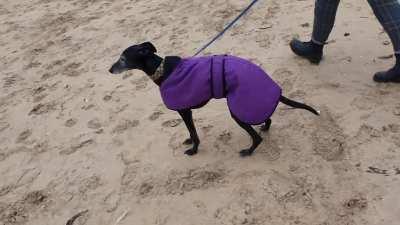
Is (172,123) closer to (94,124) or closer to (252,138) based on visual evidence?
(94,124)

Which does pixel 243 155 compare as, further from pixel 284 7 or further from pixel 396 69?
pixel 284 7

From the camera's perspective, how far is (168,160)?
3.63 metres

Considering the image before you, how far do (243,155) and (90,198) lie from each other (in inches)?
43.9

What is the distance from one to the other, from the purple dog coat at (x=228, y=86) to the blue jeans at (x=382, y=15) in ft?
3.92

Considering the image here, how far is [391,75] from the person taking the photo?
3.91 meters

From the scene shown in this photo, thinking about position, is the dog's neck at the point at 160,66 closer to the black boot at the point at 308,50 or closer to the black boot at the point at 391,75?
the black boot at the point at 308,50

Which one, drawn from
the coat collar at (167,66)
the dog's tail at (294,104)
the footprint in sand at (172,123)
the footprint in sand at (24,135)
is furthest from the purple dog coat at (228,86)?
the footprint in sand at (24,135)

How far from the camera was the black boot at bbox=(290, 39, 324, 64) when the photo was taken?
14.2 feet

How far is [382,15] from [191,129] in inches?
67.0

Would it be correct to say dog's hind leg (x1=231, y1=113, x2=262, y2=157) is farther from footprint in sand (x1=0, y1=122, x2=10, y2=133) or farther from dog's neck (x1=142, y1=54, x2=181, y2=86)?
footprint in sand (x1=0, y1=122, x2=10, y2=133)

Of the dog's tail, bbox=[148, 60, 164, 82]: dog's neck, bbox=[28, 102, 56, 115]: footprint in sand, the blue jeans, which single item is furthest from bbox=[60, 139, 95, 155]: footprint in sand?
the blue jeans

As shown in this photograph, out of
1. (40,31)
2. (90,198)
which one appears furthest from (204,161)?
(40,31)

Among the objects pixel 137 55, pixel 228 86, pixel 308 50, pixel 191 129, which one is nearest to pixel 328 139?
pixel 228 86

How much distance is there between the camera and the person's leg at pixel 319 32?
4.10 m
